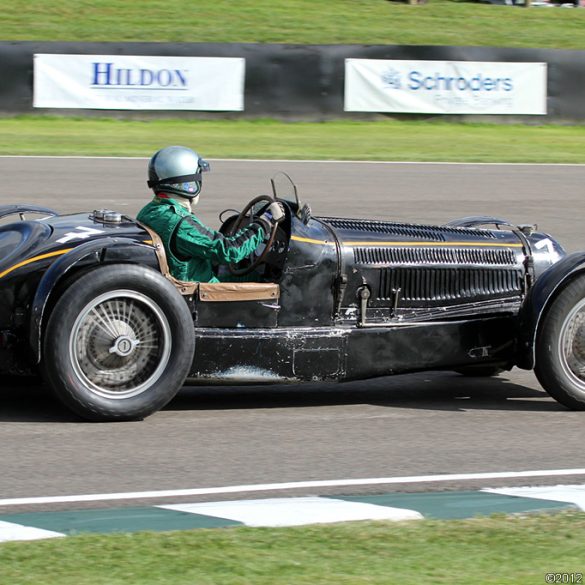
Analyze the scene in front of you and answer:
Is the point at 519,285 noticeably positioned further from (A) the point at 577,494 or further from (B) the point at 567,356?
(A) the point at 577,494

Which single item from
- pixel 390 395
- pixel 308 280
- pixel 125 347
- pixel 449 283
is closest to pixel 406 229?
pixel 449 283

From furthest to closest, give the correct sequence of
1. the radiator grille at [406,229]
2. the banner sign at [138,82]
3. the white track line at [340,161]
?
1. the banner sign at [138,82]
2. the white track line at [340,161]
3. the radiator grille at [406,229]

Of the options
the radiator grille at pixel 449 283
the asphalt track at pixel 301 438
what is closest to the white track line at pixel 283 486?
the asphalt track at pixel 301 438

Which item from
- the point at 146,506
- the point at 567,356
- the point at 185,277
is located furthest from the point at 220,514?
the point at 567,356

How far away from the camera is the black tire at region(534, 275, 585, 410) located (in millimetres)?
6672

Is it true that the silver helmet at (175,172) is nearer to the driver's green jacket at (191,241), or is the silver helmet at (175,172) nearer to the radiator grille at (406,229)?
the driver's green jacket at (191,241)

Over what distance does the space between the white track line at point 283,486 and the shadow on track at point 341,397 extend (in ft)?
4.07

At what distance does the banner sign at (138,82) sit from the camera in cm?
2150

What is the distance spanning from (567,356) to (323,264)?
144 centimetres

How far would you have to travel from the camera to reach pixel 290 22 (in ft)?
99.5

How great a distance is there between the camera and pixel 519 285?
713 centimetres

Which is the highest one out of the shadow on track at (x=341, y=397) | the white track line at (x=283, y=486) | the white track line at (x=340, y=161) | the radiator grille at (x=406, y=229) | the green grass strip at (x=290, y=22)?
the green grass strip at (x=290, y=22)

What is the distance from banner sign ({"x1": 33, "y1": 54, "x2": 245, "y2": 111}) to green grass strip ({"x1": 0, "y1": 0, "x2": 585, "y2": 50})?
221 inches

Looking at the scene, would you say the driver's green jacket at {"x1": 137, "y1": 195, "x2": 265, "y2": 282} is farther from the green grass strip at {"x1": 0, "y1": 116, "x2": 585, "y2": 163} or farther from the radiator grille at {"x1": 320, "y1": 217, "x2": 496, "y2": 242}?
the green grass strip at {"x1": 0, "y1": 116, "x2": 585, "y2": 163}
